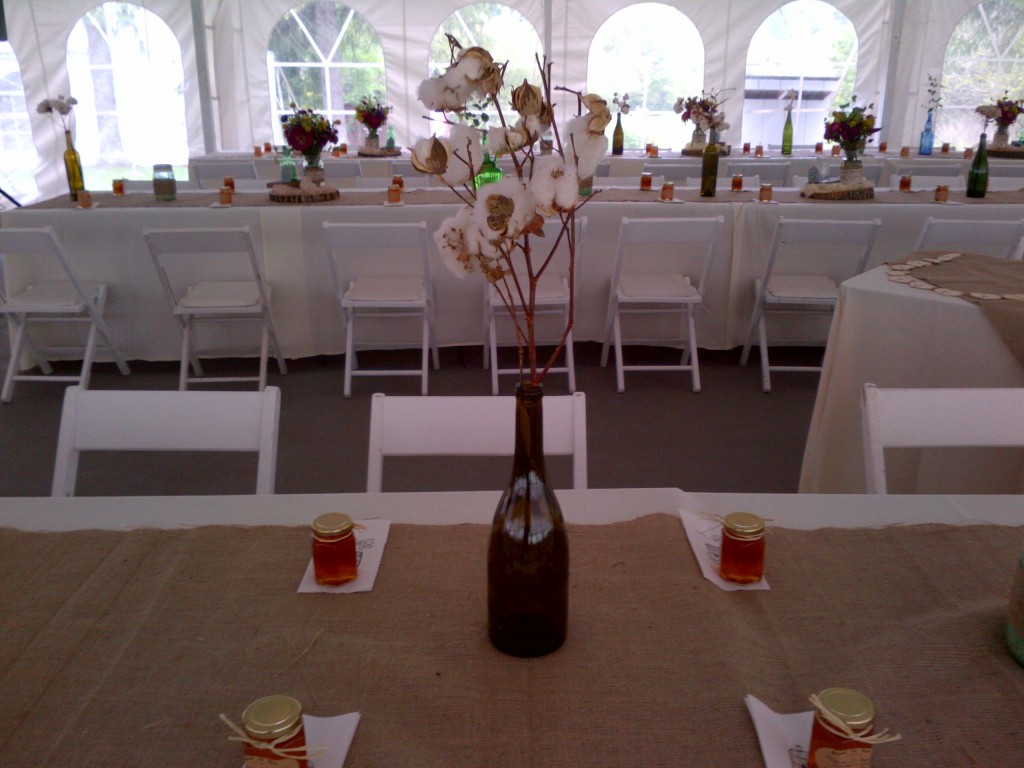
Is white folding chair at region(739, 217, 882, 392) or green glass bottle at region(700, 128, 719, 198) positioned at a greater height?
green glass bottle at region(700, 128, 719, 198)

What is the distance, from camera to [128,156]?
8.78 meters

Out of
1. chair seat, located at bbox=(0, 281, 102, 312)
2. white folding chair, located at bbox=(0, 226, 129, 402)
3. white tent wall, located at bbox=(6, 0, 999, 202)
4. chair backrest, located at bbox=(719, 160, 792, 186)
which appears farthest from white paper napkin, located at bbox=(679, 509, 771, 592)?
white tent wall, located at bbox=(6, 0, 999, 202)

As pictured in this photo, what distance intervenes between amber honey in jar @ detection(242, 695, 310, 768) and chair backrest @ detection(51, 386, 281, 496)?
771mm

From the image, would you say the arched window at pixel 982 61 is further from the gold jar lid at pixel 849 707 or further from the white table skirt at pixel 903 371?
the gold jar lid at pixel 849 707

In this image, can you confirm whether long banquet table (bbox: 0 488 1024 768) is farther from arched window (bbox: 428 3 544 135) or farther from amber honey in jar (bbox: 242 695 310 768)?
arched window (bbox: 428 3 544 135)

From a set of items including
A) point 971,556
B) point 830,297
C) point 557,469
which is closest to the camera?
point 971,556

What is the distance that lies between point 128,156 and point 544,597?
938cm

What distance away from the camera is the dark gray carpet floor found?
2.83m

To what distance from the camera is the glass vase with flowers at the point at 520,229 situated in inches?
27.3

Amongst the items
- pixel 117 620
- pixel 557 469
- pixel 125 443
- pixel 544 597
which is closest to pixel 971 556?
pixel 544 597

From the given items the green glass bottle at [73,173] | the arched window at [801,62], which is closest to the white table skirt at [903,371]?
the green glass bottle at [73,173]

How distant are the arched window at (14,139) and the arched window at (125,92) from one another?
0.50 meters

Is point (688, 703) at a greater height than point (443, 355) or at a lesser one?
greater

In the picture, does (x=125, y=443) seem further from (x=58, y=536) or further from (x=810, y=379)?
(x=810, y=379)
